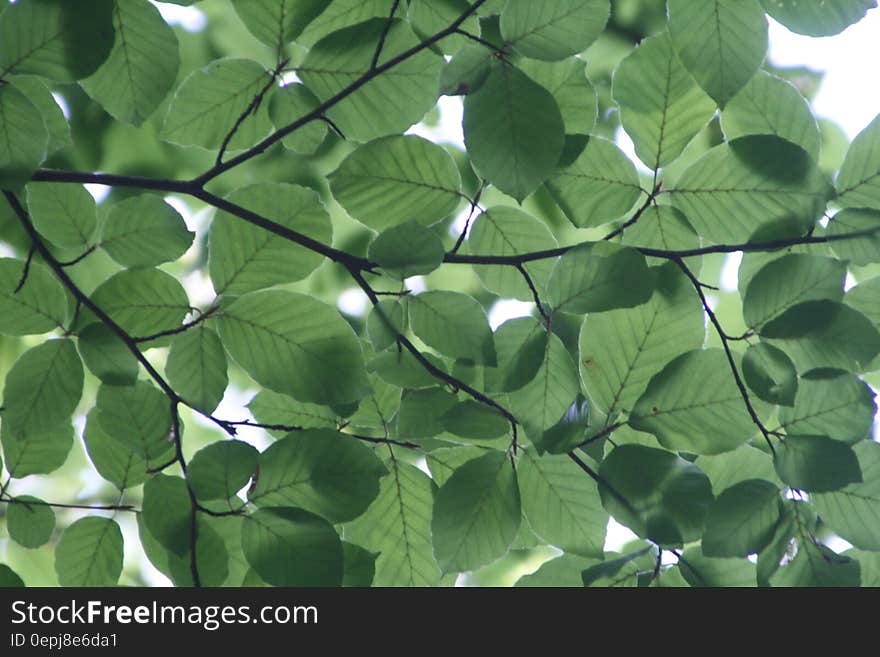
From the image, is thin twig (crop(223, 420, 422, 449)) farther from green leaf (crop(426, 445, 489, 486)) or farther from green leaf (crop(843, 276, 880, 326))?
green leaf (crop(843, 276, 880, 326))

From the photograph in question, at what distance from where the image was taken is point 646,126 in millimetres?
826

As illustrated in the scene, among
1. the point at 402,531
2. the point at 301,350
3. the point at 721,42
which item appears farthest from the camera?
the point at 402,531

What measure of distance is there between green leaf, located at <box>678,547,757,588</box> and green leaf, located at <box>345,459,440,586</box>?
284 millimetres

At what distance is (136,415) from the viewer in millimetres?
919

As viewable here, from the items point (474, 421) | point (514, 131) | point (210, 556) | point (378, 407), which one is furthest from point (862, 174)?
point (210, 556)

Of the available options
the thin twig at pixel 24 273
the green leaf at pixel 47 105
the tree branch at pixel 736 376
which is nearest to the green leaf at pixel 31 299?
the thin twig at pixel 24 273

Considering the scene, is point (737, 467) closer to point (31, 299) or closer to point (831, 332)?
point (831, 332)

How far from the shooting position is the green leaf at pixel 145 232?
0.88 meters

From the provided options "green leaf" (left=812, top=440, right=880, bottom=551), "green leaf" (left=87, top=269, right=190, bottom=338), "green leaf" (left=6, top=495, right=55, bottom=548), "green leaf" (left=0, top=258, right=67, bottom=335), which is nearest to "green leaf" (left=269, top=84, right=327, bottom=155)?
"green leaf" (left=87, top=269, right=190, bottom=338)

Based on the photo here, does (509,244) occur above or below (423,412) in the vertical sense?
above

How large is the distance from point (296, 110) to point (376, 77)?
0.36ft

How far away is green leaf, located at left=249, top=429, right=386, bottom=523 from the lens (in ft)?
2.77

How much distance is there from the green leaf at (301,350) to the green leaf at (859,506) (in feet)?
1.64
